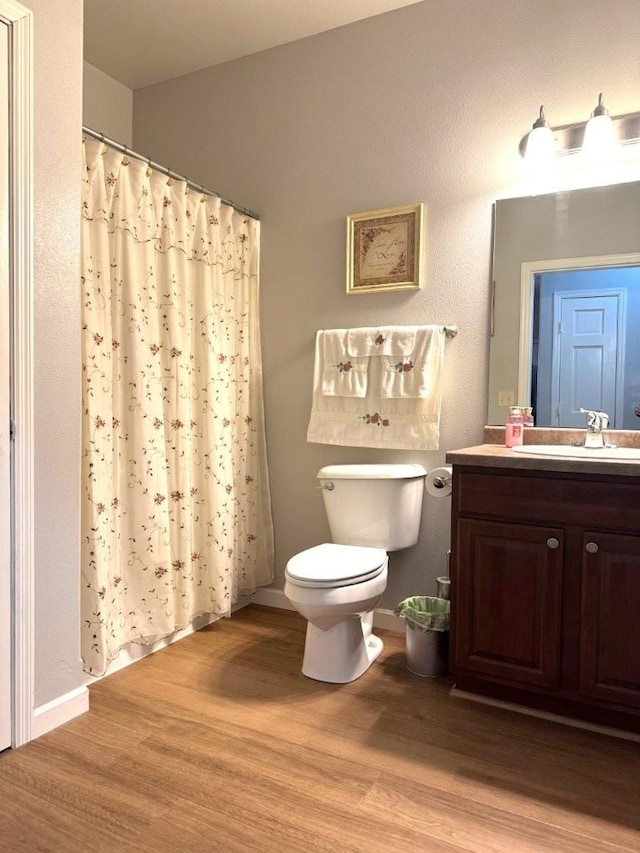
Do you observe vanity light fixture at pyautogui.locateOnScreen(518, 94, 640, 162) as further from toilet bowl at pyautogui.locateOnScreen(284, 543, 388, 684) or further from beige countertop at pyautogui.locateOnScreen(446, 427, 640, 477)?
toilet bowl at pyautogui.locateOnScreen(284, 543, 388, 684)

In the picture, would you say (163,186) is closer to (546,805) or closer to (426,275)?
(426,275)

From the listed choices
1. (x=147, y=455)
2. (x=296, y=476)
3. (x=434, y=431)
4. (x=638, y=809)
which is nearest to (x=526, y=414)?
(x=434, y=431)

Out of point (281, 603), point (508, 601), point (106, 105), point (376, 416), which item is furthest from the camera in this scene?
point (106, 105)

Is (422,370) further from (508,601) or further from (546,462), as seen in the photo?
(508,601)

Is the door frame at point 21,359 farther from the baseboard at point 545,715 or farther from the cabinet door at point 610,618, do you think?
the cabinet door at point 610,618

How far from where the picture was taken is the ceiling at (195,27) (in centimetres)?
253

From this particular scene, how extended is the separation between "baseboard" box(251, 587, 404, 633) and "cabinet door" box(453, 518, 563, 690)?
67 centimetres

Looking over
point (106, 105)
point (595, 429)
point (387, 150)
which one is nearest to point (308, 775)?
point (595, 429)

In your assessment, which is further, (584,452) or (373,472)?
(373,472)

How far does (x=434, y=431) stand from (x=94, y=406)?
132 centimetres

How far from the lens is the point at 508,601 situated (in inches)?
74.9

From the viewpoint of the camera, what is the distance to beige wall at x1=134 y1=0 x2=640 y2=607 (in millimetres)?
2299

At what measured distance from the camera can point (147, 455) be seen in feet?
7.29

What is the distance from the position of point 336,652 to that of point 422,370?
3.80 feet
